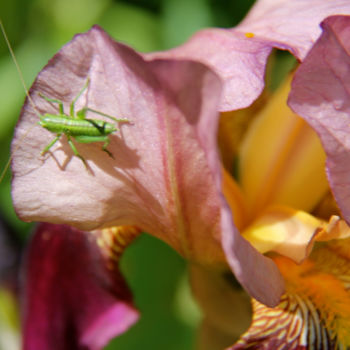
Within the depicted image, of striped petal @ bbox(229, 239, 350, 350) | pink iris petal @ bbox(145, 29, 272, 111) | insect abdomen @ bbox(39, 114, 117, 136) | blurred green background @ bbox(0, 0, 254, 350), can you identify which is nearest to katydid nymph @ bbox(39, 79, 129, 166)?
insect abdomen @ bbox(39, 114, 117, 136)

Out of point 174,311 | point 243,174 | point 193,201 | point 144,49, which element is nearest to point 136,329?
point 174,311

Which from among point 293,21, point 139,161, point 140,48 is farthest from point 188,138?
point 140,48

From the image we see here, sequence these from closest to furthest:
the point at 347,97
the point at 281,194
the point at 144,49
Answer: the point at 347,97
the point at 281,194
the point at 144,49

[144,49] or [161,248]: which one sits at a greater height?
[144,49]

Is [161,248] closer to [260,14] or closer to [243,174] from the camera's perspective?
[243,174]

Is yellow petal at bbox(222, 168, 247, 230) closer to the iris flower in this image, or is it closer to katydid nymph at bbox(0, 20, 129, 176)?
the iris flower

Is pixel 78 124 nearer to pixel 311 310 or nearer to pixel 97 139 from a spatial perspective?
pixel 97 139

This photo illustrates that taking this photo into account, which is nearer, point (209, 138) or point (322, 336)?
point (209, 138)
